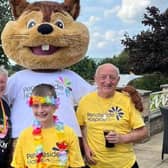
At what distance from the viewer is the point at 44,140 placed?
3.23 meters

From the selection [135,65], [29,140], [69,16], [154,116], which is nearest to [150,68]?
[135,65]

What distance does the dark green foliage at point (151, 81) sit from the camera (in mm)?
17023

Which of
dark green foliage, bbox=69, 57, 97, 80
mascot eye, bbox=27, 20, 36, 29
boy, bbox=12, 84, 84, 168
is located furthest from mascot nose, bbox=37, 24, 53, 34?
dark green foliage, bbox=69, 57, 97, 80

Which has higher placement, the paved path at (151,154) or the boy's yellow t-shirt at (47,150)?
the boy's yellow t-shirt at (47,150)

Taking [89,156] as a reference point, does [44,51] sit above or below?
above

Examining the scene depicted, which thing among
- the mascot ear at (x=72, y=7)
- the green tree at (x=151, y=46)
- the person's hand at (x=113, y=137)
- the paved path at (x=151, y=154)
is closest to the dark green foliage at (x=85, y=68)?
the green tree at (x=151, y=46)

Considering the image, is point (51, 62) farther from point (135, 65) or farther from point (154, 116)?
point (135, 65)

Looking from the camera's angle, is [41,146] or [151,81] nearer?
[41,146]

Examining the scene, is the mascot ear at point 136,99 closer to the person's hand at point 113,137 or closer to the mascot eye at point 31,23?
the person's hand at point 113,137

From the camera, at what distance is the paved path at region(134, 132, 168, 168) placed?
7.73 metres

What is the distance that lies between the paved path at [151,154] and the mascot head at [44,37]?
371 centimetres

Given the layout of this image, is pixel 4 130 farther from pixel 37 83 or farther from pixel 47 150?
pixel 47 150

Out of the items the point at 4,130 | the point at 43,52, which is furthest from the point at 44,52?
the point at 4,130

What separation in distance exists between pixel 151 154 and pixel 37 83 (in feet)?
15.9
